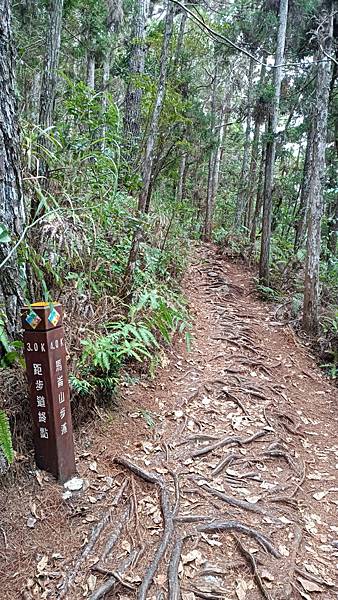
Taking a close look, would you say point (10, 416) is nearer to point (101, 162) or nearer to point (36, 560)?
point (36, 560)

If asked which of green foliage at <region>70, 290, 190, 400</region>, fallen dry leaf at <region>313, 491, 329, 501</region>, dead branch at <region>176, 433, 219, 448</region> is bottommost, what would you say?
fallen dry leaf at <region>313, 491, 329, 501</region>

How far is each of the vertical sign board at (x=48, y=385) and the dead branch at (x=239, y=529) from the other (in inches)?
45.2

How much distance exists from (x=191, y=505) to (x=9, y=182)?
287 cm

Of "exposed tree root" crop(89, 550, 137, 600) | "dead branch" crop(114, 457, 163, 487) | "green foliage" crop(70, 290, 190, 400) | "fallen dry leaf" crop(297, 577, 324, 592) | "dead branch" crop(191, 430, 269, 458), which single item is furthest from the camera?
"dead branch" crop(191, 430, 269, 458)

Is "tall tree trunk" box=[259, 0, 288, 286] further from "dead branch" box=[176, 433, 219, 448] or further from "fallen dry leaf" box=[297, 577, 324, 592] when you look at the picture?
"fallen dry leaf" box=[297, 577, 324, 592]

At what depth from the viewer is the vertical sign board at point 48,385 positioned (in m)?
2.69

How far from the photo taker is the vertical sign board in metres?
2.69

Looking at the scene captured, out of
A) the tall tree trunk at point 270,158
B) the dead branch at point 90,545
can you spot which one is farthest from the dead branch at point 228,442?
the tall tree trunk at point 270,158

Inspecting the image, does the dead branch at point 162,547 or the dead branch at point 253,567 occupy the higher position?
the dead branch at point 162,547

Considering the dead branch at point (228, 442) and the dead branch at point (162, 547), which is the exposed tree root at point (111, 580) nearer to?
the dead branch at point (162, 547)

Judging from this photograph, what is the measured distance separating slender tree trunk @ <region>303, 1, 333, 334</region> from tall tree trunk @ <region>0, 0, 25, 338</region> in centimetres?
566

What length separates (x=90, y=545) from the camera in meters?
2.62

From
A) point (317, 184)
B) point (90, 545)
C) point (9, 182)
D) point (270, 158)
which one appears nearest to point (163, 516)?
point (90, 545)

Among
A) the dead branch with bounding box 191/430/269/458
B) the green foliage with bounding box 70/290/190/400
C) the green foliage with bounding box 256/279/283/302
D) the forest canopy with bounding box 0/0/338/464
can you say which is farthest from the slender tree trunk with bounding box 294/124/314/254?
the dead branch with bounding box 191/430/269/458
